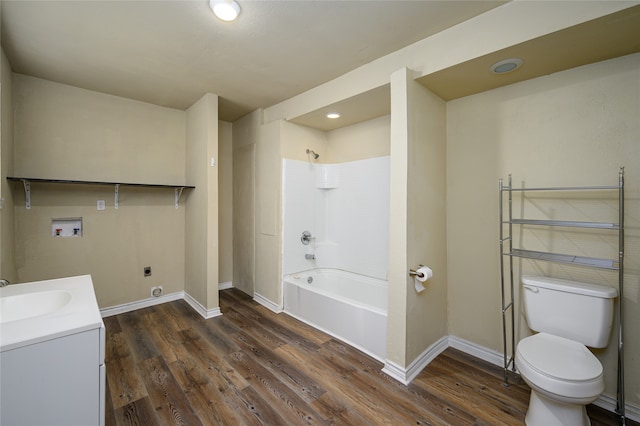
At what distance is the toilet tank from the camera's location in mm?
→ 1643

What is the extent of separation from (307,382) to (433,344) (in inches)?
44.0

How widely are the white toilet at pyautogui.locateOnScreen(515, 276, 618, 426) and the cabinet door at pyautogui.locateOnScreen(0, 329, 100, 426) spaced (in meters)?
2.16

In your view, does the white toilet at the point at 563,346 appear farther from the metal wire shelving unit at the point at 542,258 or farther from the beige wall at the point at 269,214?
the beige wall at the point at 269,214

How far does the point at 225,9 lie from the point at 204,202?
1927mm

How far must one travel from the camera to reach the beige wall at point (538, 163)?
5.49 feet

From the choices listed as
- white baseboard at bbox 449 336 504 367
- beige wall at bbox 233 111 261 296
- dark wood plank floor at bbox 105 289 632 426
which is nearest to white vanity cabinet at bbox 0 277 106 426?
dark wood plank floor at bbox 105 289 632 426

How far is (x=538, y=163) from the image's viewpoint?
2000 millimetres

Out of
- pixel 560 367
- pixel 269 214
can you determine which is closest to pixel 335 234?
→ pixel 269 214

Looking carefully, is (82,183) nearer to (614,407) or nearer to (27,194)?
(27,194)

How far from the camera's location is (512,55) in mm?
1722

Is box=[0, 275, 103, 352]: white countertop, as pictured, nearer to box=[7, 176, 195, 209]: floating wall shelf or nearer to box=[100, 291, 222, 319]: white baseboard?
box=[7, 176, 195, 209]: floating wall shelf

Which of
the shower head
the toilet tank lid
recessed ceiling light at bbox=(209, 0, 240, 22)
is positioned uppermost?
recessed ceiling light at bbox=(209, 0, 240, 22)

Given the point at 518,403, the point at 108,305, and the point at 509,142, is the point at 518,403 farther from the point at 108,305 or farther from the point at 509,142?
the point at 108,305

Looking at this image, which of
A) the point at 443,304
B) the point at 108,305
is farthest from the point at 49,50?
the point at 443,304
